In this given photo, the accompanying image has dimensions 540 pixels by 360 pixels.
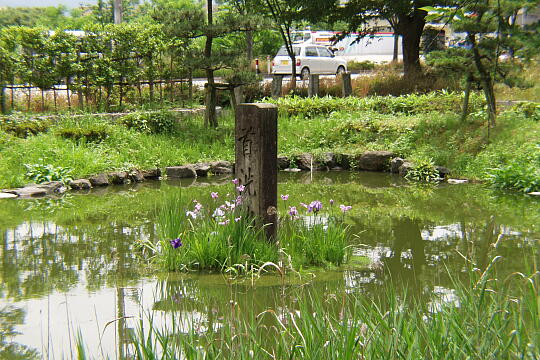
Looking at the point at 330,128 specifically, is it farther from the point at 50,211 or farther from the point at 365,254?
the point at 365,254

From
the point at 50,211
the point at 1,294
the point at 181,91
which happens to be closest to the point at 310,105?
the point at 181,91

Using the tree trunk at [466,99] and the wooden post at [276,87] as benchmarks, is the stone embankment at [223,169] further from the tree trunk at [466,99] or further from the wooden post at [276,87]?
the wooden post at [276,87]

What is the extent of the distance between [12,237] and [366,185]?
6290 mm

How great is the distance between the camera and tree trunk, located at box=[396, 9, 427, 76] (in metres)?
20.8

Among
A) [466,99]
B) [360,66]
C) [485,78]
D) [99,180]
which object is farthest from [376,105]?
[360,66]

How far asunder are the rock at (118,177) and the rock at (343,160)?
177 inches

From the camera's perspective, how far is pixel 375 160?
13422 millimetres

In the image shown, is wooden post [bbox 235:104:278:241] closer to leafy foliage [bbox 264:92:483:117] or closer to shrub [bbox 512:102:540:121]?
shrub [bbox 512:102:540:121]

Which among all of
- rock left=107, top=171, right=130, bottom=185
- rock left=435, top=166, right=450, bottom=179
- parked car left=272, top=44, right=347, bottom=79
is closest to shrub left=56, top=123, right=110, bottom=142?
rock left=107, top=171, right=130, bottom=185

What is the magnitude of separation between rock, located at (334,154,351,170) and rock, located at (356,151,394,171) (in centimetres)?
32

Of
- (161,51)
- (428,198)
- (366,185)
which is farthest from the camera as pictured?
(161,51)

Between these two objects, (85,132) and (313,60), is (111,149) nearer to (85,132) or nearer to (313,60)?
(85,132)

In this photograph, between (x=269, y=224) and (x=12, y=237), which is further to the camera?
(x=12, y=237)

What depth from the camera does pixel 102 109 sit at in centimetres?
1519
